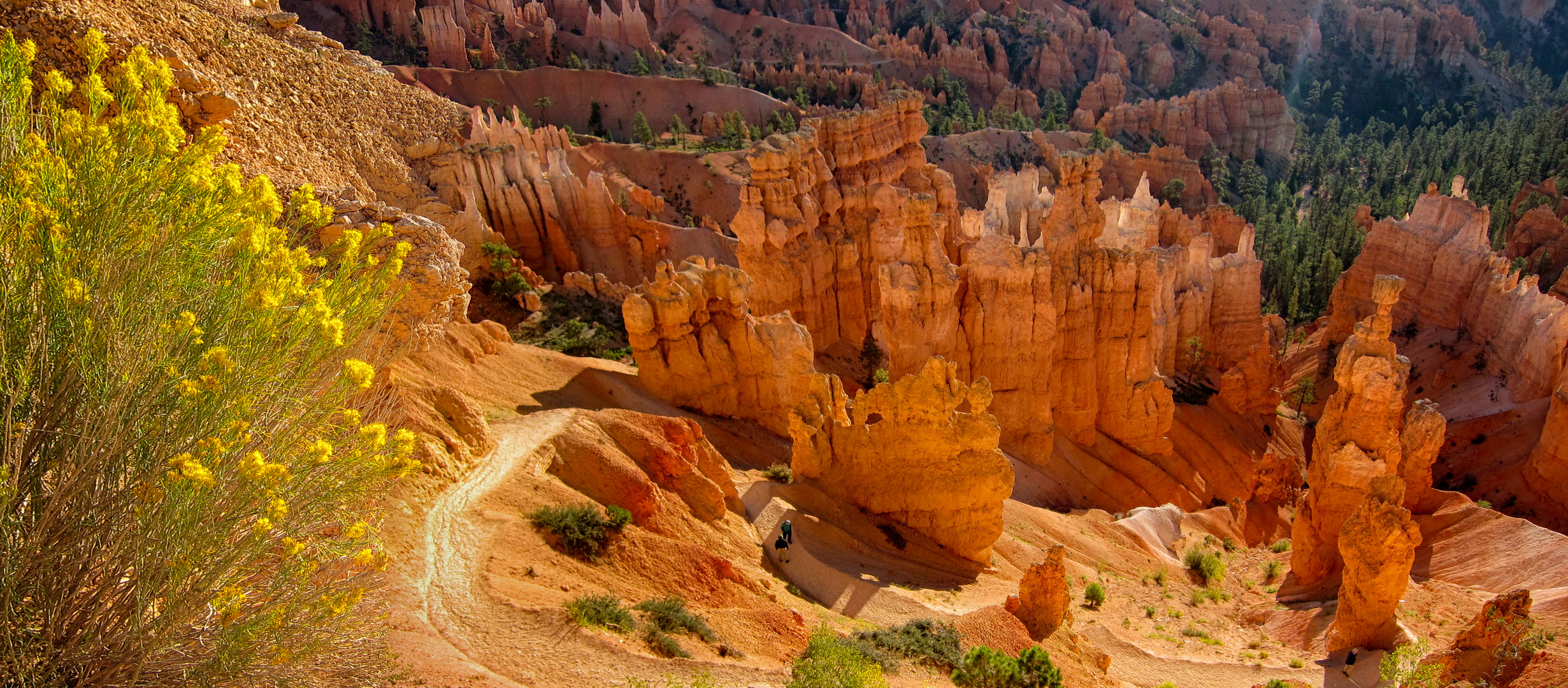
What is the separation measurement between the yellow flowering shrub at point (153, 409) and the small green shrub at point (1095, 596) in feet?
61.5

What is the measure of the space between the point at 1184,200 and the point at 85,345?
8027 centimetres

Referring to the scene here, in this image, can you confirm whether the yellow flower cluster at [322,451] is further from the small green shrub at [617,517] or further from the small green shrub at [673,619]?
the small green shrub at [617,517]

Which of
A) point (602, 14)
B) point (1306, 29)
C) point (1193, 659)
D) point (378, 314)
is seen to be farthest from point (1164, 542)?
point (1306, 29)

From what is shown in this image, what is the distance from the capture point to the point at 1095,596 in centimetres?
2314

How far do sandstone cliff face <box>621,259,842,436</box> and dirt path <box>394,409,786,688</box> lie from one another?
37.3 feet

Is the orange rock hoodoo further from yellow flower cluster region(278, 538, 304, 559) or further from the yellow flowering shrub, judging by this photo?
yellow flower cluster region(278, 538, 304, 559)

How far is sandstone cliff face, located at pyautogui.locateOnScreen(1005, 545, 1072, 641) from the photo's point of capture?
1944cm

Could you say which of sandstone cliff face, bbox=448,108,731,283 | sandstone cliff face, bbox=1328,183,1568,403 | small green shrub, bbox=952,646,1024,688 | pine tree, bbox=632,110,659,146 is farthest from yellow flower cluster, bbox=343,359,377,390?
pine tree, bbox=632,110,659,146

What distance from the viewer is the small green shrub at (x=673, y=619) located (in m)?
14.1

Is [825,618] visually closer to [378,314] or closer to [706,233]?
[378,314]

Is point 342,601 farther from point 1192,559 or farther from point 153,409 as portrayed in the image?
point 1192,559

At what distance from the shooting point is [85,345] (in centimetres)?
701

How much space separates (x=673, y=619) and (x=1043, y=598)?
8.87 m

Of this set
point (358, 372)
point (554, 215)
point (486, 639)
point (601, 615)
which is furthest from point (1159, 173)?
point (358, 372)
